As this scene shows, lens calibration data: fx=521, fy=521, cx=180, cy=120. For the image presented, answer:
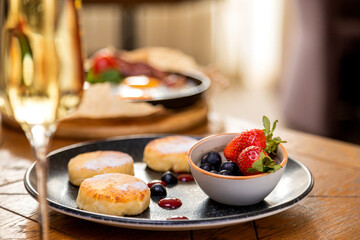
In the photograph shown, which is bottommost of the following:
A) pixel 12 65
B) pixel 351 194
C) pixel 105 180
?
pixel 351 194

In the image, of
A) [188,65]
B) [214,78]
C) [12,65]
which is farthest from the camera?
[188,65]

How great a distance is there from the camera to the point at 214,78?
6.50 feet

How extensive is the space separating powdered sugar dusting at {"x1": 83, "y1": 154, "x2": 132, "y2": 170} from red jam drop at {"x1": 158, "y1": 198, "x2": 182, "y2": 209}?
150 millimetres

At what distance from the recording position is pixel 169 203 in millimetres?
917

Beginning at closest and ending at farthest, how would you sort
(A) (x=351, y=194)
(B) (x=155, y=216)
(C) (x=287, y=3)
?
(B) (x=155, y=216)
(A) (x=351, y=194)
(C) (x=287, y=3)

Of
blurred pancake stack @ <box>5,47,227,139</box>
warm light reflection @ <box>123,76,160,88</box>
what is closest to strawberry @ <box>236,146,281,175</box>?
blurred pancake stack @ <box>5,47,227,139</box>

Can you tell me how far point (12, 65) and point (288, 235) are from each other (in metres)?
0.54

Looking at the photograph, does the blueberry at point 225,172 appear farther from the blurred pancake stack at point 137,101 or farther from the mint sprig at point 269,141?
the blurred pancake stack at point 137,101

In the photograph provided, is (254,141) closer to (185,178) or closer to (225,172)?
(225,172)

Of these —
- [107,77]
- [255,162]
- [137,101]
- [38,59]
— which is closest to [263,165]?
[255,162]

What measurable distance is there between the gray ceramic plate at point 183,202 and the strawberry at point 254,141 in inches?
3.6

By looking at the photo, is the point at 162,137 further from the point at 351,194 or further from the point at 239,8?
the point at 239,8

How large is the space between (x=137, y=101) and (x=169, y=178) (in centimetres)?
54

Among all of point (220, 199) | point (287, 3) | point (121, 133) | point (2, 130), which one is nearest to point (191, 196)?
point (220, 199)
